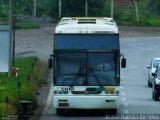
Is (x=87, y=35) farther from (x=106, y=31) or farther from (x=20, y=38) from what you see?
(x=20, y=38)

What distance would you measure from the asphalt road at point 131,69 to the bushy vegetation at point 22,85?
0.97m

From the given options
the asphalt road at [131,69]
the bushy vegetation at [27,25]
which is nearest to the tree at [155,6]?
the asphalt road at [131,69]

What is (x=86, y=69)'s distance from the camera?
89.8ft

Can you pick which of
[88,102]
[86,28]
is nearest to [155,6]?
[86,28]

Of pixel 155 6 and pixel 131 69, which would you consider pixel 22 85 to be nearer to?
pixel 131 69

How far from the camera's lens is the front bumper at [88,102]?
27.0 metres

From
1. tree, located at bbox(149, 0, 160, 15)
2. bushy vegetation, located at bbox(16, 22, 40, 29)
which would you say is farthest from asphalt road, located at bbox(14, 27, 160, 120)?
tree, located at bbox(149, 0, 160, 15)

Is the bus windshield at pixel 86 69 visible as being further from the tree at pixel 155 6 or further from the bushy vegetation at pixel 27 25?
the tree at pixel 155 6

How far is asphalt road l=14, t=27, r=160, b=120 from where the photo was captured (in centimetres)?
2873

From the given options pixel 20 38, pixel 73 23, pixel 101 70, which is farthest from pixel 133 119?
pixel 20 38

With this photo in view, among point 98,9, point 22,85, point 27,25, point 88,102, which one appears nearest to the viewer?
point 88,102

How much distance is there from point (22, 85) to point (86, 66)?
147 inches

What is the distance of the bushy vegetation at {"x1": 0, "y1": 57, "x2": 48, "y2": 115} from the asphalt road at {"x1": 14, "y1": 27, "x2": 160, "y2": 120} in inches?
38.2

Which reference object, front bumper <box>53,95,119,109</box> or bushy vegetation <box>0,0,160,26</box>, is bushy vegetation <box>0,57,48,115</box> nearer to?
front bumper <box>53,95,119,109</box>
